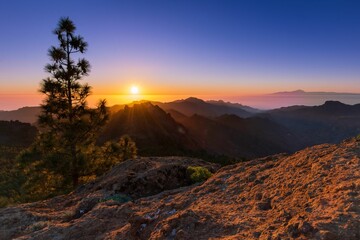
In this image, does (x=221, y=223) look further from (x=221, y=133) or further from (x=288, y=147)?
(x=288, y=147)

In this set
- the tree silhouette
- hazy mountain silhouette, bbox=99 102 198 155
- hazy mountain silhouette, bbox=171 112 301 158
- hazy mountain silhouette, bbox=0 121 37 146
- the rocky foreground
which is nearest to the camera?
the rocky foreground

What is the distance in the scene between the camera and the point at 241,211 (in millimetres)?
4863

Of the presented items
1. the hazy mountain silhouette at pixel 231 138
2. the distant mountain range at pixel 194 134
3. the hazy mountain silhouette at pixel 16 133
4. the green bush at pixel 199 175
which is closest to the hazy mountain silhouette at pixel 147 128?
the distant mountain range at pixel 194 134

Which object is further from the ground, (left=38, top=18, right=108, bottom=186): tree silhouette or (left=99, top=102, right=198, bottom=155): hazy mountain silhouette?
(left=38, top=18, right=108, bottom=186): tree silhouette

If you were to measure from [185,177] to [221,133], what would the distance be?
13812 cm

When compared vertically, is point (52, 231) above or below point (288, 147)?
above

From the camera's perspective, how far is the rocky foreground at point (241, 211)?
3.66 metres

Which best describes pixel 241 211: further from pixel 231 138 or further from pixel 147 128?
pixel 231 138

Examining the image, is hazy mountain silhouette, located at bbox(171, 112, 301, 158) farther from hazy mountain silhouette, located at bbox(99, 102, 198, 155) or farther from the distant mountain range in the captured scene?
hazy mountain silhouette, located at bbox(99, 102, 198, 155)

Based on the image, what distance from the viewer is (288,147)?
165 m

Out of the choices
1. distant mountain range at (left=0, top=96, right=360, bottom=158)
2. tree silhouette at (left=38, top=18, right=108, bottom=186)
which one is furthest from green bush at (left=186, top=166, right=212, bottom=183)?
distant mountain range at (left=0, top=96, right=360, bottom=158)

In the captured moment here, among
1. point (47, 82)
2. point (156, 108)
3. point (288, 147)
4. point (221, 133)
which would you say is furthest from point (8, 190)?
point (288, 147)

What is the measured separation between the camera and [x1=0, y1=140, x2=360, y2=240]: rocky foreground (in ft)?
12.0

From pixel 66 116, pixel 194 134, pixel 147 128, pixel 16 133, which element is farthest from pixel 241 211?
pixel 194 134
